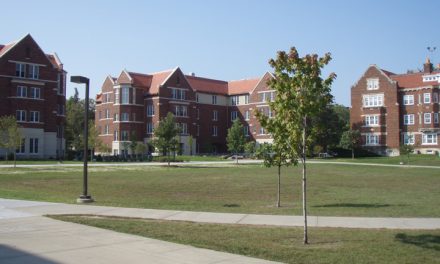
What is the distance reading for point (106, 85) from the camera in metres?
85.2

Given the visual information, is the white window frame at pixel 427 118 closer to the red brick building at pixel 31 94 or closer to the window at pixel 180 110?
the window at pixel 180 110

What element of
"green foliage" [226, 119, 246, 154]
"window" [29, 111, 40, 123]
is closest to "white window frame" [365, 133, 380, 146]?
"green foliage" [226, 119, 246, 154]

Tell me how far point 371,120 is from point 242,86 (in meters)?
27.1

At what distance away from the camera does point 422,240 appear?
1013cm

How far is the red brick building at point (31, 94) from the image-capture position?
62688 millimetres

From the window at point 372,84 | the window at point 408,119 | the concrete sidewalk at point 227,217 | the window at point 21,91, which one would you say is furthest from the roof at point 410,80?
the concrete sidewalk at point 227,217

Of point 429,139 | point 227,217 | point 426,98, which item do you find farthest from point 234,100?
point 227,217

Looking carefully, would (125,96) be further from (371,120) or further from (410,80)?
(410,80)

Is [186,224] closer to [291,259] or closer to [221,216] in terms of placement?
[221,216]

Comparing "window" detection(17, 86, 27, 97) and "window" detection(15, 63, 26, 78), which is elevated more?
"window" detection(15, 63, 26, 78)

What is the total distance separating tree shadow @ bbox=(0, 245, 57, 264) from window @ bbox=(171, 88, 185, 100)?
75.3 meters

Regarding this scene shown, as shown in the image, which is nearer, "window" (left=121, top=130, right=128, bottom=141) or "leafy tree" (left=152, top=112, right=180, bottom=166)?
"leafy tree" (left=152, top=112, right=180, bottom=166)

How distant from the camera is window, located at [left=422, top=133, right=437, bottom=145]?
73000mm

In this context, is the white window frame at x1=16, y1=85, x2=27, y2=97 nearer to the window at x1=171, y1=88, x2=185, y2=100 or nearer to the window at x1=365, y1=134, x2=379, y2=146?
the window at x1=171, y1=88, x2=185, y2=100
